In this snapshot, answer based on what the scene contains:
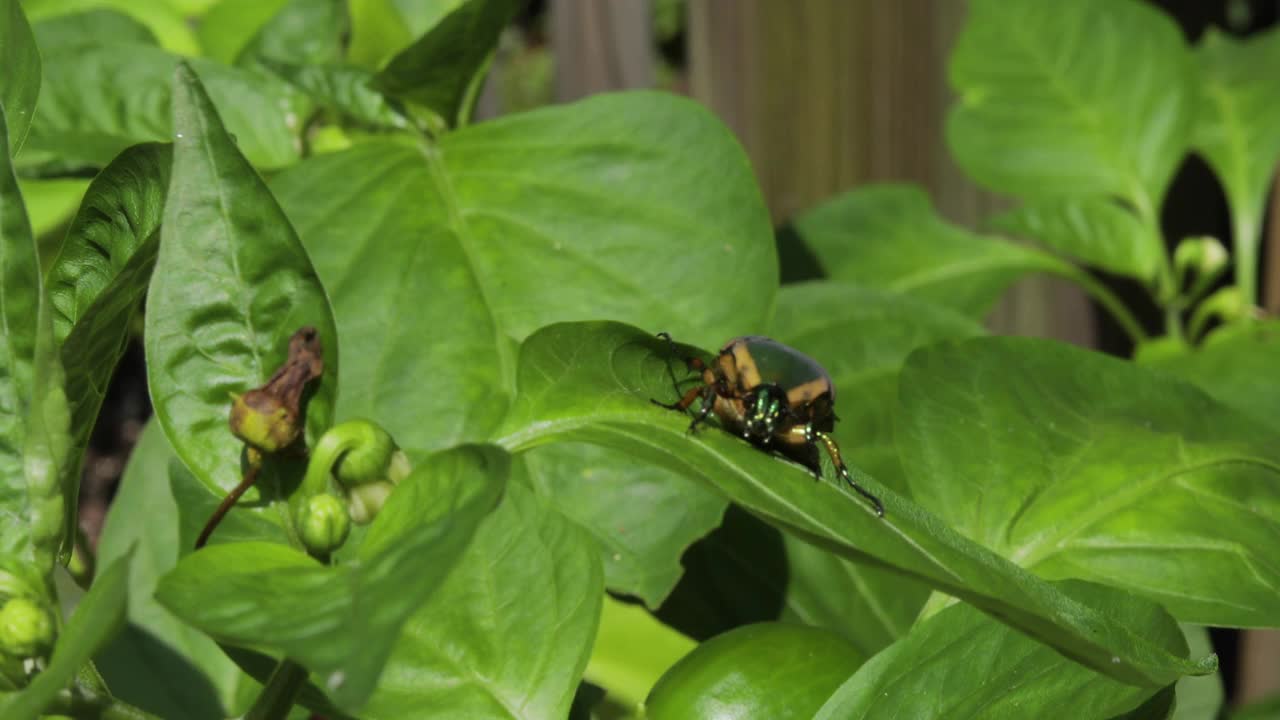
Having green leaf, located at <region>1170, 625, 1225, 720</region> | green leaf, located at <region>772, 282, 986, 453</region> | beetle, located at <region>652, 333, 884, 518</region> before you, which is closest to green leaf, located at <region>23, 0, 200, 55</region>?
green leaf, located at <region>772, 282, 986, 453</region>

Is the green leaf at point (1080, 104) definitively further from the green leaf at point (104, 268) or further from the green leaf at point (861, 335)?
the green leaf at point (104, 268)

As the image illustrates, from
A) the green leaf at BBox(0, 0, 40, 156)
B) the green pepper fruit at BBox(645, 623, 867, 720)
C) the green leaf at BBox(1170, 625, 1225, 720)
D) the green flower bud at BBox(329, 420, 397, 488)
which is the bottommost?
the green leaf at BBox(1170, 625, 1225, 720)

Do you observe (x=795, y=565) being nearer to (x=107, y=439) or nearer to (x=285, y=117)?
(x=285, y=117)

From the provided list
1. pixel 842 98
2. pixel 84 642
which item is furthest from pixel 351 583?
pixel 842 98

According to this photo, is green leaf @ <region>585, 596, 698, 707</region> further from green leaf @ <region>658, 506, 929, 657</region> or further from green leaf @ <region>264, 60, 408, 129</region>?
green leaf @ <region>264, 60, 408, 129</region>

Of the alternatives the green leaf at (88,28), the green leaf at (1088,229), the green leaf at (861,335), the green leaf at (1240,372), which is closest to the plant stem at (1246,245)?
the green leaf at (1088,229)

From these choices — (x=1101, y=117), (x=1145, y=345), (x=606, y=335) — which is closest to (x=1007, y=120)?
(x=1101, y=117)
